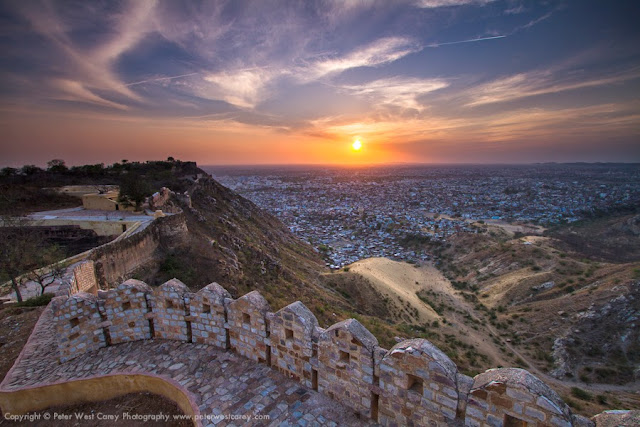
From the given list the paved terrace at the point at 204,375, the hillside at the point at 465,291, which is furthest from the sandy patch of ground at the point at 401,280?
the paved terrace at the point at 204,375

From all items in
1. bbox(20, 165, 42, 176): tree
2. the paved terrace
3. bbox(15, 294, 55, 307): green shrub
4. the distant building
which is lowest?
bbox(15, 294, 55, 307): green shrub

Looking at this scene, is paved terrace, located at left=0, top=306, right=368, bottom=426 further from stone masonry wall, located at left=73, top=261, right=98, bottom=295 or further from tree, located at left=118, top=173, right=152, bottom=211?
tree, located at left=118, top=173, right=152, bottom=211

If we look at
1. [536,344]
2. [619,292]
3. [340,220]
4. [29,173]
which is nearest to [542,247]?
[619,292]

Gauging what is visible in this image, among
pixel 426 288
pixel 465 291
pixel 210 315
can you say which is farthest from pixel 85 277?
pixel 465 291

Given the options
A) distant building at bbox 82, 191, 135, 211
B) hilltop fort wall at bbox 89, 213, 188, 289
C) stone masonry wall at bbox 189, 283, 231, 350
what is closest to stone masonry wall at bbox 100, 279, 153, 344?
stone masonry wall at bbox 189, 283, 231, 350

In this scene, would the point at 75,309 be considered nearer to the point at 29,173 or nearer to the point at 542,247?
the point at 29,173

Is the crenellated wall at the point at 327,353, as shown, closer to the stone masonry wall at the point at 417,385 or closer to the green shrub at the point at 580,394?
the stone masonry wall at the point at 417,385
